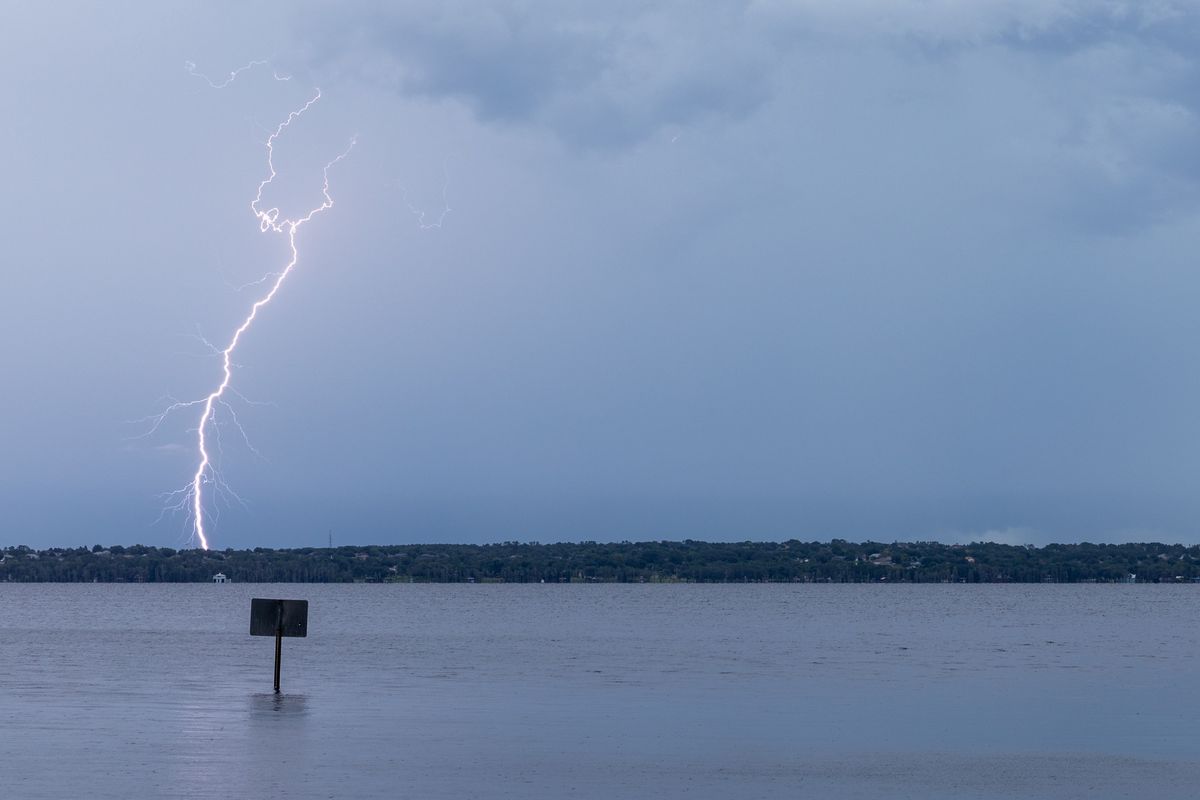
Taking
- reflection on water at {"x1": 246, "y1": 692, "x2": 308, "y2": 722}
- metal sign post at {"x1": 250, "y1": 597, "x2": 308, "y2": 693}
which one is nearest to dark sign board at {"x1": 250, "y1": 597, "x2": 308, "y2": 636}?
metal sign post at {"x1": 250, "y1": 597, "x2": 308, "y2": 693}

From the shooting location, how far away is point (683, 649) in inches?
2431

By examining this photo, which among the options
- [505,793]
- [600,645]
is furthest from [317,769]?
[600,645]

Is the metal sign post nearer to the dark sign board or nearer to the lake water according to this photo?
the dark sign board

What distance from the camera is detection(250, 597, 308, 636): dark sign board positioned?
29734 mm

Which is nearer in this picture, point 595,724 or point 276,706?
point 595,724

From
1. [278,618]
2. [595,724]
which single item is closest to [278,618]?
[278,618]

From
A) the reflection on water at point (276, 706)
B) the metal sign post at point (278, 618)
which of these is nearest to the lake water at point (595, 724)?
the reflection on water at point (276, 706)

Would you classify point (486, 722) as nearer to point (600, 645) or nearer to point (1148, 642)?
point (600, 645)

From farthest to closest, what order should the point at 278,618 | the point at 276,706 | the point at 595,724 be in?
the point at 278,618 → the point at 276,706 → the point at 595,724

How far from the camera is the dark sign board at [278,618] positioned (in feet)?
97.6

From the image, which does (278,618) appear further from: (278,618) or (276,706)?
(276,706)

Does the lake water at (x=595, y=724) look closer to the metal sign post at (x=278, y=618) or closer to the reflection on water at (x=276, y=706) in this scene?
the reflection on water at (x=276, y=706)

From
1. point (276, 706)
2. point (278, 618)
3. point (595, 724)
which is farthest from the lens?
point (278, 618)

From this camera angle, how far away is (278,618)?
29.8 metres
